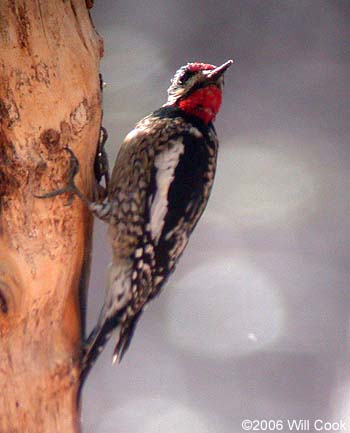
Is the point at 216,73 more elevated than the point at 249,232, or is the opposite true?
the point at 216,73

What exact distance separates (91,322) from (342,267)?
1.33 meters

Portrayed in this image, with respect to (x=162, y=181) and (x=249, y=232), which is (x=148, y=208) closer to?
(x=162, y=181)

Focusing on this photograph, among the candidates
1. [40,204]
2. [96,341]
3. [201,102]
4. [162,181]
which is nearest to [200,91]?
[201,102]

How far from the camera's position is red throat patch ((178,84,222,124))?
8.38 ft

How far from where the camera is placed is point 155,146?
7.88 feet

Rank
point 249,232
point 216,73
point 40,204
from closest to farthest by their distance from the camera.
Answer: point 40,204 → point 216,73 → point 249,232

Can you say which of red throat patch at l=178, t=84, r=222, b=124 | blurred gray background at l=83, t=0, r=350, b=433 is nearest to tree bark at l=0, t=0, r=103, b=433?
red throat patch at l=178, t=84, r=222, b=124

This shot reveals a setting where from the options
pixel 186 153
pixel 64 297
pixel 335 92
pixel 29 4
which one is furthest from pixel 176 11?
pixel 64 297

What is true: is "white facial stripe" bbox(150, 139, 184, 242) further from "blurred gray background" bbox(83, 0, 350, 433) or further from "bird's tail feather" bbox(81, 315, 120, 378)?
"blurred gray background" bbox(83, 0, 350, 433)

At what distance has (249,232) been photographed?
11.7 ft

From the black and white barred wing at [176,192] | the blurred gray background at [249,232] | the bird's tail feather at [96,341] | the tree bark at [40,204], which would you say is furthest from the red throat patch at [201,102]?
the blurred gray background at [249,232]

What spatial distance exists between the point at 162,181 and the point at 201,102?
1.26 feet

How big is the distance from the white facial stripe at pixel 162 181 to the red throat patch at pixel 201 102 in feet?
0.68

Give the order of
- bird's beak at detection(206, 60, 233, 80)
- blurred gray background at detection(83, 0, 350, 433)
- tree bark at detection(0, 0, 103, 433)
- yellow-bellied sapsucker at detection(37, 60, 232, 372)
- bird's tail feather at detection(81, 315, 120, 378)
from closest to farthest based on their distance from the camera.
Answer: tree bark at detection(0, 0, 103, 433) < bird's tail feather at detection(81, 315, 120, 378) < yellow-bellied sapsucker at detection(37, 60, 232, 372) < bird's beak at detection(206, 60, 233, 80) < blurred gray background at detection(83, 0, 350, 433)
